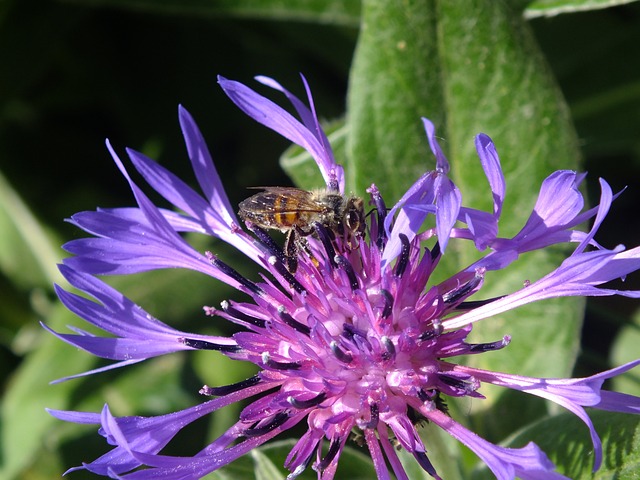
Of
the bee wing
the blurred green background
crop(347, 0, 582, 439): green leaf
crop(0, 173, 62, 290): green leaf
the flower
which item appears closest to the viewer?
the flower

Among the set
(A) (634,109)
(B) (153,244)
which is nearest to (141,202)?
(B) (153,244)

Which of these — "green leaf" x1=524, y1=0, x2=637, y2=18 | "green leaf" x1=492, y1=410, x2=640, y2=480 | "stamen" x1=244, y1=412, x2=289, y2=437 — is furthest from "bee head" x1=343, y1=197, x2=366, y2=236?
"green leaf" x1=524, y1=0, x2=637, y2=18

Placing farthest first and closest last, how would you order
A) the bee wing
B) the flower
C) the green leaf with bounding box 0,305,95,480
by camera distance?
the green leaf with bounding box 0,305,95,480, the bee wing, the flower

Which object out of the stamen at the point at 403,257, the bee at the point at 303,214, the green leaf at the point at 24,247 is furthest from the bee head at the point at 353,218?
the green leaf at the point at 24,247

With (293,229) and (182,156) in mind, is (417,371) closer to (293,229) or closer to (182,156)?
(293,229)

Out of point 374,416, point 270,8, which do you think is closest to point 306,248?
point 374,416

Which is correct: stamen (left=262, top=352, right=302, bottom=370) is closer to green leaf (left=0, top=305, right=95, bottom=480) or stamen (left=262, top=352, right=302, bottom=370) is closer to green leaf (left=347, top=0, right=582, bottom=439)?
green leaf (left=347, top=0, right=582, bottom=439)

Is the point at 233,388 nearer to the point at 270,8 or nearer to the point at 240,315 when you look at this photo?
the point at 240,315

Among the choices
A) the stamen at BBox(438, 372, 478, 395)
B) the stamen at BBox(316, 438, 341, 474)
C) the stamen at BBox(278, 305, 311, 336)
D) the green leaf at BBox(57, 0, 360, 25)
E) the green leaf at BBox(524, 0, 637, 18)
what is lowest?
the stamen at BBox(316, 438, 341, 474)
